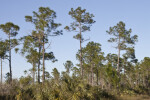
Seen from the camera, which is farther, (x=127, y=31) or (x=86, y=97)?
(x=127, y=31)

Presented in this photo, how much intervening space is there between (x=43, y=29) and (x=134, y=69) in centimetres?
3873

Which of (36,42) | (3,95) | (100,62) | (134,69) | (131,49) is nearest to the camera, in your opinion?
(3,95)

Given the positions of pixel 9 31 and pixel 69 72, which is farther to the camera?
pixel 9 31

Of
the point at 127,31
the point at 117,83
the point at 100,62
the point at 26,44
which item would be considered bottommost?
the point at 117,83

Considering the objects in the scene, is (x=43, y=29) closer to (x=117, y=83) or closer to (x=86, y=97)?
(x=117, y=83)

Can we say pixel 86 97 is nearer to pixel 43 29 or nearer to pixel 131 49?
pixel 43 29

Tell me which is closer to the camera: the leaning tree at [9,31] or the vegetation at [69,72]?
the vegetation at [69,72]

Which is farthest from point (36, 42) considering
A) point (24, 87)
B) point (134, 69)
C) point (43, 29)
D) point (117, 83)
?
point (134, 69)

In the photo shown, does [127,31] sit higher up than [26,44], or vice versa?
[127,31]

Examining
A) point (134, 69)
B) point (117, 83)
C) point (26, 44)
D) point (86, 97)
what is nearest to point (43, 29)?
point (26, 44)

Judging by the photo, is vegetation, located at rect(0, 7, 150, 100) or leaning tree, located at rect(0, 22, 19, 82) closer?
vegetation, located at rect(0, 7, 150, 100)

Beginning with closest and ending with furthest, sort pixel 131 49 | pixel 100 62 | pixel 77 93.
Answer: pixel 77 93
pixel 131 49
pixel 100 62

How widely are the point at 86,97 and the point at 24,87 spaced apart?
12.4 ft

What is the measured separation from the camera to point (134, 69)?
57031mm
